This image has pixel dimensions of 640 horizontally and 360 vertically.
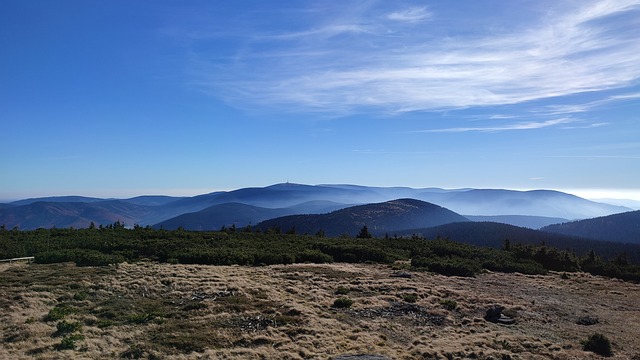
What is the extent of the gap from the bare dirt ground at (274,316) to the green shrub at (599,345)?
488mm

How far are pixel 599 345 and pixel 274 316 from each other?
17.3 m

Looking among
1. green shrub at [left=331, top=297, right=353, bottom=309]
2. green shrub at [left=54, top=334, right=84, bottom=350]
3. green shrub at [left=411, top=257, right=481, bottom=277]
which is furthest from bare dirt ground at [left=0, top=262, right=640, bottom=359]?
green shrub at [left=411, top=257, right=481, bottom=277]

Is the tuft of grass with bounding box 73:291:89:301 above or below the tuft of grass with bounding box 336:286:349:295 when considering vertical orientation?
above

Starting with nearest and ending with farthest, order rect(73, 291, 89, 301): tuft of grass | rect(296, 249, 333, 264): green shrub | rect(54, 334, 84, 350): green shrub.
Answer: rect(54, 334, 84, 350): green shrub
rect(73, 291, 89, 301): tuft of grass
rect(296, 249, 333, 264): green shrub

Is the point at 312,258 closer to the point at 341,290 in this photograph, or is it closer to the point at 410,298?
the point at 341,290

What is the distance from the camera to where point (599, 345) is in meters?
20.7

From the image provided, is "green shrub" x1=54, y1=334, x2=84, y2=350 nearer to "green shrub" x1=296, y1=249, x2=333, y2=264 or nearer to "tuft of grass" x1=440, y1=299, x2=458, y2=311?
"tuft of grass" x1=440, y1=299, x2=458, y2=311

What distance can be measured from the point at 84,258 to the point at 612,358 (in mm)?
39632

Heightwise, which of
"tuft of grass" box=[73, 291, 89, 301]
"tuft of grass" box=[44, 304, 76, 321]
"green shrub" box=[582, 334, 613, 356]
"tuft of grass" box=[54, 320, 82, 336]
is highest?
"tuft of grass" box=[73, 291, 89, 301]

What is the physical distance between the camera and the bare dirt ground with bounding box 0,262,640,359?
61.0 feet

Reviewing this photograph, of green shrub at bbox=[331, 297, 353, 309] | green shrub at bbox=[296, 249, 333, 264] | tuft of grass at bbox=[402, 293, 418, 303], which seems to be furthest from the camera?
green shrub at bbox=[296, 249, 333, 264]

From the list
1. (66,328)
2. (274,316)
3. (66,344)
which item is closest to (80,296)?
(66,328)

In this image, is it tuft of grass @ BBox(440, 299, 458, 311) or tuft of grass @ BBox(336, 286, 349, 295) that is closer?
tuft of grass @ BBox(440, 299, 458, 311)

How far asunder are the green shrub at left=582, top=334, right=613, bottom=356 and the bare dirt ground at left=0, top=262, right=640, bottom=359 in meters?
0.49
